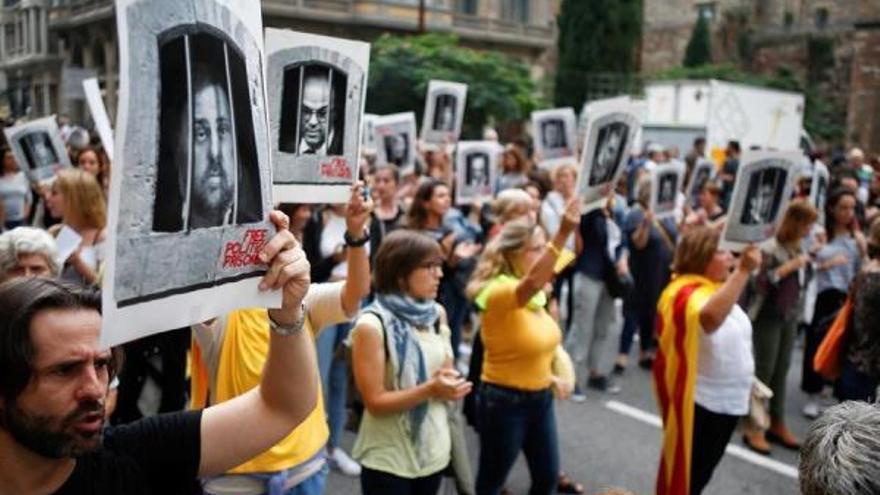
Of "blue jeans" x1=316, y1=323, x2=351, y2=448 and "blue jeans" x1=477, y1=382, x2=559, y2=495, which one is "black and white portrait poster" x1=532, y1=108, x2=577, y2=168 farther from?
"blue jeans" x1=477, y1=382, x2=559, y2=495

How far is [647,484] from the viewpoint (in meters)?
4.71

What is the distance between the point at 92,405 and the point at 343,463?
3.33 m

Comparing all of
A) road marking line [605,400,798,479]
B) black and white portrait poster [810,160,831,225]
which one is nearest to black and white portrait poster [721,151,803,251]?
road marking line [605,400,798,479]

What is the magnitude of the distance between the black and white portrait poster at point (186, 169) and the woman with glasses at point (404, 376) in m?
1.55

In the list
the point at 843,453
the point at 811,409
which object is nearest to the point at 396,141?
the point at 811,409

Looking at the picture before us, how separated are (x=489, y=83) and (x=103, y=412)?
24.2 metres

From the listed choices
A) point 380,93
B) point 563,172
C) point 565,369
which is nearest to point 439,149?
point 563,172

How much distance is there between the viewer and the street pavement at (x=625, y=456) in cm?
470

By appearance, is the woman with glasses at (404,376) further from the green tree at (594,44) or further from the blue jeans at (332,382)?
the green tree at (594,44)

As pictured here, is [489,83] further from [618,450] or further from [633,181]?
[618,450]

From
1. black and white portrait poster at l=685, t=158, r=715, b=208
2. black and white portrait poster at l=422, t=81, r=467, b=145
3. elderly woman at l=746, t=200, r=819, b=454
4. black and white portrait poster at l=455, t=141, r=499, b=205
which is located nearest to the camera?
elderly woman at l=746, t=200, r=819, b=454

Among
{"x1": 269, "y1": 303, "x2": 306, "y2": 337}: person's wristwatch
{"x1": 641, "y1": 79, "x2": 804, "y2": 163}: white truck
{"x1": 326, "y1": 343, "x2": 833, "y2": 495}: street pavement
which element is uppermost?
{"x1": 641, "y1": 79, "x2": 804, "y2": 163}: white truck

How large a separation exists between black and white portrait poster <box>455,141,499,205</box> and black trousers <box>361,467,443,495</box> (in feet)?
13.5

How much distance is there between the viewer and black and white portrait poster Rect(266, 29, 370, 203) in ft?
7.67
